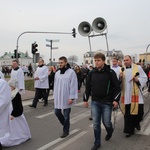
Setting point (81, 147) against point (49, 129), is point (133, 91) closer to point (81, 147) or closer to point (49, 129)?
point (81, 147)

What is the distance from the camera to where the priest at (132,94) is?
20.0 ft

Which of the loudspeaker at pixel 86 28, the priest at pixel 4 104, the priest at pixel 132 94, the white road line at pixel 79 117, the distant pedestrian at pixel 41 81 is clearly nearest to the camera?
the priest at pixel 4 104

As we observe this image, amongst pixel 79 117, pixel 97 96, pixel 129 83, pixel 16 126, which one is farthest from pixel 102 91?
pixel 79 117

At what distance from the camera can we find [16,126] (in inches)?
219

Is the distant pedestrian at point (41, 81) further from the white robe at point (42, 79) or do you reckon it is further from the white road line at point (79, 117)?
the white road line at point (79, 117)

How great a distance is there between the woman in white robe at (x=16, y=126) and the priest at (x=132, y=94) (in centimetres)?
221

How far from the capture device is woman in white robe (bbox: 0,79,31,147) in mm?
5312

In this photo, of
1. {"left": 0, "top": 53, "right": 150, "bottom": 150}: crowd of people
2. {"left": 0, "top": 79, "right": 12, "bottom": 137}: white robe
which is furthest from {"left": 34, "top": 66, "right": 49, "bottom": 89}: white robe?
{"left": 0, "top": 79, "right": 12, "bottom": 137}: white robe

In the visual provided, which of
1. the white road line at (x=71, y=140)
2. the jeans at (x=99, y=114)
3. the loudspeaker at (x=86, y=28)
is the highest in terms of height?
the loudspeaker at (x=86, y=28)

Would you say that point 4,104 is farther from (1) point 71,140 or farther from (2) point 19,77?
(2) point 19,77

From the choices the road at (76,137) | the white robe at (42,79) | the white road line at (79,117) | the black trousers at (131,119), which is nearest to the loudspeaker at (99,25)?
the white robe at (42,79)

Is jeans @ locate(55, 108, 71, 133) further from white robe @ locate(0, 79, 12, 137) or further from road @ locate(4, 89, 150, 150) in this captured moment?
white robe @ locate(0, 79, 12, 137)

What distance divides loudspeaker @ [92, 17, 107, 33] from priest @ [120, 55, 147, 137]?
32.8 feet

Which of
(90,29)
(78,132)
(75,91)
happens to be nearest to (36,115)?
(78,132)
